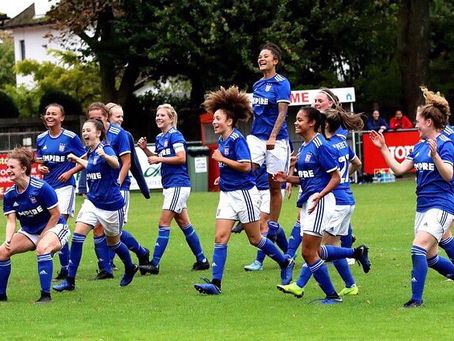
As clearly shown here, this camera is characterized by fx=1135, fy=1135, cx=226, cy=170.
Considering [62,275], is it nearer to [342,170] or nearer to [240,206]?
[240,206]

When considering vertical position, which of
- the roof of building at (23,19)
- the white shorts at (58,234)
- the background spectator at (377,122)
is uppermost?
the roof of building at (23,19)

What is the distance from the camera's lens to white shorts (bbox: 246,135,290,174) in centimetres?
1431

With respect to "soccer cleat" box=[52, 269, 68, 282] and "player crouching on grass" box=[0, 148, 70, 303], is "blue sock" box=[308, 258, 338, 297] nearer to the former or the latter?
"player crouching on grass" box=[0, 148, 70, 303]

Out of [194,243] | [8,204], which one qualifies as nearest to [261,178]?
[194,243]

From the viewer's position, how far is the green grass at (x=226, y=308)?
31.6ft

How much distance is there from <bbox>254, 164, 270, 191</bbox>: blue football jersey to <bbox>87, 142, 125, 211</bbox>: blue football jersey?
221cm

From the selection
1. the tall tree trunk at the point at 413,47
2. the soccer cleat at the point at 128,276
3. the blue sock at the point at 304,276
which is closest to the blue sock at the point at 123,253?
the soccer cleat at the point at 128,276

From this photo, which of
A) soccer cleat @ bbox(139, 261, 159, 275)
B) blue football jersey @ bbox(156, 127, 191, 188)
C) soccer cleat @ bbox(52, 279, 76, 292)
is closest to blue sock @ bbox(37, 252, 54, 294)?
soccer cleat @ bbox(52, 279, 76, 292)

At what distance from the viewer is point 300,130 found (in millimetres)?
10945

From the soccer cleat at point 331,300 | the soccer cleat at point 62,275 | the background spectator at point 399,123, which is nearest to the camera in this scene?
the soccer cleat at point 331,300

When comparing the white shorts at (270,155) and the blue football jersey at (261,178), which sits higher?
the white shorts at (270,155)

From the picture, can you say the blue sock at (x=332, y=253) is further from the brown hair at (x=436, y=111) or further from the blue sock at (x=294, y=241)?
the blue sock at (x=294, y=241)

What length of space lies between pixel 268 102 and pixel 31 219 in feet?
12.5

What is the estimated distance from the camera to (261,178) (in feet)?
47.4
